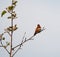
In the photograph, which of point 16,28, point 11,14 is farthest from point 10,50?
point 11,14

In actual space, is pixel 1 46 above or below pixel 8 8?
below

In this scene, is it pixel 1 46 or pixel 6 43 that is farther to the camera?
pixel 6 43

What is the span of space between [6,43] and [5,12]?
76cm

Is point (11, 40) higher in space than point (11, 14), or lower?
lower

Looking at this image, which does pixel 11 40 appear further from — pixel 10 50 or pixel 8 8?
pixel 8 8

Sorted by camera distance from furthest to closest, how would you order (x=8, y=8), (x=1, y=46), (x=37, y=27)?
1. (x=8, y=8)
2. (x=1, y=46)
3. (x=37, y=27)

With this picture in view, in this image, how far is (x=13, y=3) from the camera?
A: 5.05 meters

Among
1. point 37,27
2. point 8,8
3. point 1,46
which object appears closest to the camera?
point 37,27

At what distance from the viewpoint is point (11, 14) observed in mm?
5031

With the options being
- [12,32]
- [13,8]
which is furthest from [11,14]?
[12,32]

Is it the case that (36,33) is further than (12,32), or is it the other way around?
(12,32)

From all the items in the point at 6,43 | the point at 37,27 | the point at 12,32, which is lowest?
the point at 6,43

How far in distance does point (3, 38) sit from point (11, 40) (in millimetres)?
384

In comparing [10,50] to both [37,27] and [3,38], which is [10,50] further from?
[37,27]
